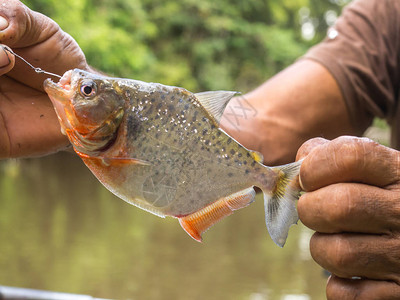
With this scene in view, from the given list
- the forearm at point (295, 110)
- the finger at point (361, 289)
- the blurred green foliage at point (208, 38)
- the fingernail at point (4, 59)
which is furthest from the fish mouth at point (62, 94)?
the blurred green foliage at point (208, 38)

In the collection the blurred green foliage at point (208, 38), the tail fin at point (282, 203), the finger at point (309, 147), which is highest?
the finger at point (309, 147)

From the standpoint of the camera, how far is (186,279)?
541 centimetres

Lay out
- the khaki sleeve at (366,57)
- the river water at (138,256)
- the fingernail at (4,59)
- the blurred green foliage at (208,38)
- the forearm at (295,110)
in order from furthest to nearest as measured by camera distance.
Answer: the blurred green foliage at (208,38), the river water at (138,256), the khaki sleeve at (366,57), the forearm at (295,110), the fingernail at (4,59)

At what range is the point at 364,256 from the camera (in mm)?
1136

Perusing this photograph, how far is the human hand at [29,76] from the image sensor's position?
4.55 ft

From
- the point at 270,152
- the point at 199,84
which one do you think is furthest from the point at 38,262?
the point at 199,84

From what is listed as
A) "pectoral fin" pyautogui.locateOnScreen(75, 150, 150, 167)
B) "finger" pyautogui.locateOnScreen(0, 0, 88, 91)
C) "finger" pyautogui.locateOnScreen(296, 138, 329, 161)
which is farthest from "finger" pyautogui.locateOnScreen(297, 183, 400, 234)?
"finger" pyautogui.locateOnScreen(0, 0, 88, 91)

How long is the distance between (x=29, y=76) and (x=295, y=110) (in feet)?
3.87

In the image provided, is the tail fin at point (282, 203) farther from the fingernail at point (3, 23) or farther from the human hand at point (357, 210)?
the fingernail at point (3, 23)

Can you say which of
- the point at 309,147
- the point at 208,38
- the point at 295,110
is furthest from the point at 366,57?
the point at 208,38

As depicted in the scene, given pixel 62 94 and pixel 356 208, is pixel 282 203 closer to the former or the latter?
pixel 356 208

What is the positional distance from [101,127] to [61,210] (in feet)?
25.2

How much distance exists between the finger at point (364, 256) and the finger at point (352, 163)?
0.43ft

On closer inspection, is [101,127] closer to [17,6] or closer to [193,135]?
[193,135]
